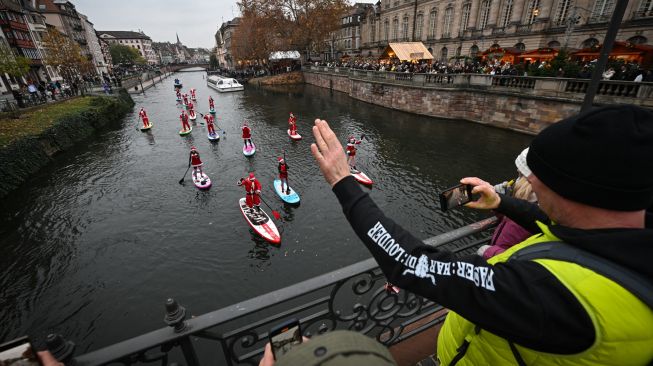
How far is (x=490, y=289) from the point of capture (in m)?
1.12

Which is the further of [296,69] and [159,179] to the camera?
[296,69]

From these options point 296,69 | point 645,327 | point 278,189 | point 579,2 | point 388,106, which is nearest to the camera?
point 645,327

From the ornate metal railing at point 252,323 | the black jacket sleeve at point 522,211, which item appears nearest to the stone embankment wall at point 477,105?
the ornate metal railing at point 252,323

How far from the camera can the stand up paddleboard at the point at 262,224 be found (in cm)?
992

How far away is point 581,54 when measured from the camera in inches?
750

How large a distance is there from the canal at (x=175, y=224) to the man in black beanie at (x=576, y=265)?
308 inches

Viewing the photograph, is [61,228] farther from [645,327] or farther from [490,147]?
[490,147]

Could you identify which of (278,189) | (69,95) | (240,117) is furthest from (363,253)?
(69,95)

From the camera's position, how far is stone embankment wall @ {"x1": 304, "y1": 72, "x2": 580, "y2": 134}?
17781 millimetres

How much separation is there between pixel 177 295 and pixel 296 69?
59.5 m

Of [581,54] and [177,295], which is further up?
[581,54]

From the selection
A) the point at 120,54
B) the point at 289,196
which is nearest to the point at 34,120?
the point at 289,196

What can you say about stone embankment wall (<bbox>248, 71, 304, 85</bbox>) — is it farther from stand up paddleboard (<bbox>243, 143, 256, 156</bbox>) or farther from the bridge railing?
stand up paddleboard (<bbox>243, 143, 256, 156</bbox>)

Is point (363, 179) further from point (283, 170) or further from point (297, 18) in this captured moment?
point (297, 18)
